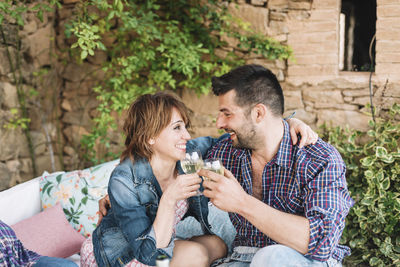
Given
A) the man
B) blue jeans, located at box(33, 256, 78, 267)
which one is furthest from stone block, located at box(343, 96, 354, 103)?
blue jeans, located at box(33, 256, 78, 267)

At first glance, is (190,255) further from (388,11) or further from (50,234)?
(388,11)

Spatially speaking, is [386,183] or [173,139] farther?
[386,183]

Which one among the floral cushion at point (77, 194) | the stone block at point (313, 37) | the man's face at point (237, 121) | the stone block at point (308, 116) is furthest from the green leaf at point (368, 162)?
the floral cushion at point (77, 194)

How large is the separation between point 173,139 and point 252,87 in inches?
19.9

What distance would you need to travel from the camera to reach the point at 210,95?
374 centimetres

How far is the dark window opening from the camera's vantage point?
3.42m

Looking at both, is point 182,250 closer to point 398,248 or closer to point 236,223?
point 236,223

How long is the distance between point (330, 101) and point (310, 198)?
189cm

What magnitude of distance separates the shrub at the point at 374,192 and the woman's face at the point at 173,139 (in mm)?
1625

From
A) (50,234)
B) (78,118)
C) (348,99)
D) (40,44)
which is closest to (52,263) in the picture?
(50,234)

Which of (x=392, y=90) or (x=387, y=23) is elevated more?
(x=387, y=23)

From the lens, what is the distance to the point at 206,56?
3682mm

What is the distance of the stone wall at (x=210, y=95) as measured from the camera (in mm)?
3225

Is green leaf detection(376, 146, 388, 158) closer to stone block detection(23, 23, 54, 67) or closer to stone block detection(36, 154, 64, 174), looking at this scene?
stone block detection(36, 154, 64, 174)
